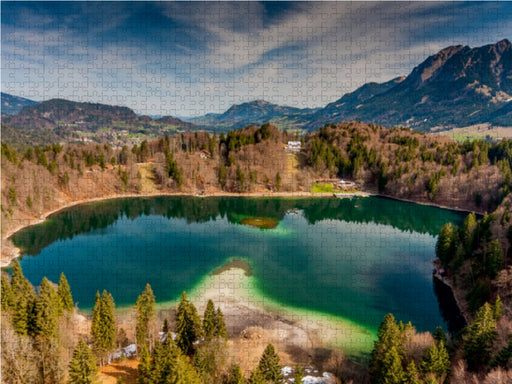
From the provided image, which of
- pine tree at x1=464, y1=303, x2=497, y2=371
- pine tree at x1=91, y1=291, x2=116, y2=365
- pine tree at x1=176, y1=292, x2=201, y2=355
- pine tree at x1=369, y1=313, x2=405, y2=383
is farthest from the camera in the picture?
pine tree at x1=176, y1=292, x2=201, y2=355

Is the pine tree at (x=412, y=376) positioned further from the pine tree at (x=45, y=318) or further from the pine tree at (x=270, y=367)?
the pine tree at (x=45, y=318)

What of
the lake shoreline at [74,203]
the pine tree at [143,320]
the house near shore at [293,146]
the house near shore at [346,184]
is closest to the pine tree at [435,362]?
the pine tree at [143,320]

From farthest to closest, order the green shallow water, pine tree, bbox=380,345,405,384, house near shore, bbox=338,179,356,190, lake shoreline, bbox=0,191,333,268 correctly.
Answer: house near shore, bbox=338,179,356,190
lake shoreline, bbox=0,191,333,268
the green shallow water
pine tree, bbox=380,345,405,384

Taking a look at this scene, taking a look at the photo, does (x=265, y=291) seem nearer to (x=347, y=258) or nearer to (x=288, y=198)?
(x=347, y=258)

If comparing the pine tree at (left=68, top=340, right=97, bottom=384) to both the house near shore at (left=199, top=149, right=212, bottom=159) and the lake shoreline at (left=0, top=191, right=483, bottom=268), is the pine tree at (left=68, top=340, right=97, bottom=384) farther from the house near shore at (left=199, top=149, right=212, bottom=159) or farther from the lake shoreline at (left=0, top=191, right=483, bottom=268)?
the house near shore at (left=199, top=149, right=212, bottom=159)

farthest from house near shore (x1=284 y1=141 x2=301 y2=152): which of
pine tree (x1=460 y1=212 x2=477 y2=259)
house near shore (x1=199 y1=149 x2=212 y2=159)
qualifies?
pine tree (x1=460 y1=212 x2=477 y2=259)

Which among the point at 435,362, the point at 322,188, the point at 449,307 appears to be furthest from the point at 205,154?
the point at 435,362
